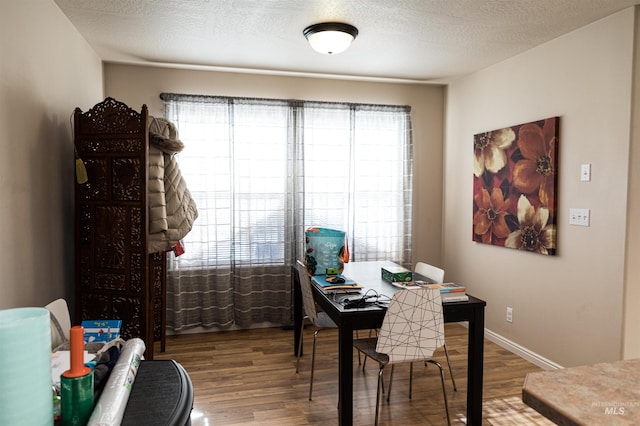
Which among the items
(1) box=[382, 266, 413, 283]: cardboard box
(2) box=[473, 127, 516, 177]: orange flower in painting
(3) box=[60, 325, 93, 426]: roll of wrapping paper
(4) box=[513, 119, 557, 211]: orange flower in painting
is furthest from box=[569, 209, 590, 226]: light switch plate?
(3) box=[60, 325, 93, 426]: roll of wrapping paper

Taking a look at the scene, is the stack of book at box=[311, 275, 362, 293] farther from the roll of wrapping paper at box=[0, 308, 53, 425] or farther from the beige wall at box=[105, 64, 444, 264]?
the beige wall at box=[105, 64, 444, 264]

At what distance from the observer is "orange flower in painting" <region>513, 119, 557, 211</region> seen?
132 inches

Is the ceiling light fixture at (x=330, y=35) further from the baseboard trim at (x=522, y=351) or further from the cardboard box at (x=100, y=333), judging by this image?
the baseboard trim at (x=522, y=351)

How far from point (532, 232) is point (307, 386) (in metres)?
2.15

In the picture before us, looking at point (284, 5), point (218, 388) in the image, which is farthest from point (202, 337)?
point (284, 5)

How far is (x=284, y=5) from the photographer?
9.04ft

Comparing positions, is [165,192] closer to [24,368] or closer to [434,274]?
[434,274]

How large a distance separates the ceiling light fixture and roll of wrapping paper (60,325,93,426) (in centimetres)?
263

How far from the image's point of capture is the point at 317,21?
119 inches

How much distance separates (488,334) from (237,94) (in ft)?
11.0

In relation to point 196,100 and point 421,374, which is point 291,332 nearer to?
point 421,374

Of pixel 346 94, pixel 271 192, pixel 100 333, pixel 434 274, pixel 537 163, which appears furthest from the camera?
pixel 346 94

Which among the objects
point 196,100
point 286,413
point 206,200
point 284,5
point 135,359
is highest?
point 284,5

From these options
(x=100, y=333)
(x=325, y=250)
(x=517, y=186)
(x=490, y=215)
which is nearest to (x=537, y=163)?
(x=517, y=186)
